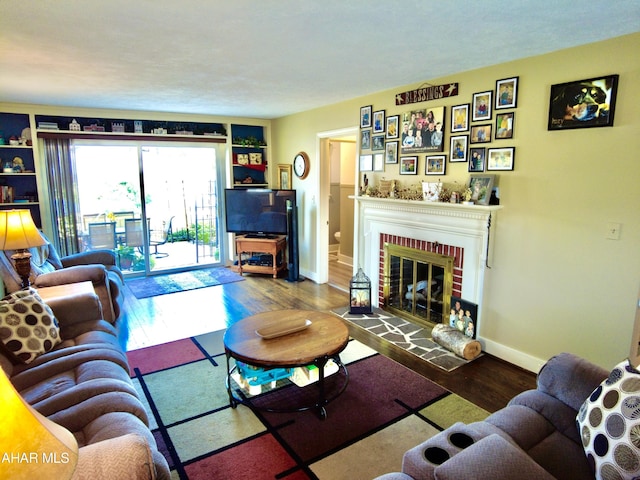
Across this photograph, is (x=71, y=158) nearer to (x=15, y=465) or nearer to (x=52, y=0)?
(x=52, y=0)

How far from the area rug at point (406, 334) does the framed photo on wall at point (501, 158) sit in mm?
1662

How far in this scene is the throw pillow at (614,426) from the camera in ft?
4.57

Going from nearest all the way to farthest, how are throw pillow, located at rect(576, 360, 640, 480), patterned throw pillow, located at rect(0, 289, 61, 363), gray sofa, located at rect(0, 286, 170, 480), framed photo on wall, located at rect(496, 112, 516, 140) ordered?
gray sofa, located at rect(0, 286, 170, 480) → throw pillow, located at rect(576, 360, 640, 480) → patterned throw pillow, located at rect(0, 289, 61, 363) → framed photo on wall, located at rect(496, 112, 516, 140)

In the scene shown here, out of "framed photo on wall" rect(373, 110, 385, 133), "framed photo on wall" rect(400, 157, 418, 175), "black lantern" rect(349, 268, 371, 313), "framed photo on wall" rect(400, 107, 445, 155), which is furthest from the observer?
"black lantern" rect(349, 268, 371, 313)

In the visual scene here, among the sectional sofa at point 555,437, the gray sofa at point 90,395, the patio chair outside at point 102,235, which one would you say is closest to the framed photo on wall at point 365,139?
the sectional sofa at point 555,437

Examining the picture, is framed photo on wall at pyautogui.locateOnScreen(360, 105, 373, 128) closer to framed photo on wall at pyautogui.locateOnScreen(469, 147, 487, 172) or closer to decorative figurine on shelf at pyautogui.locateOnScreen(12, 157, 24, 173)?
framed photo on wall at pyautogui.locateOnScreen(469, 147, 487, 172)

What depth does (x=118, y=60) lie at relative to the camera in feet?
9.53

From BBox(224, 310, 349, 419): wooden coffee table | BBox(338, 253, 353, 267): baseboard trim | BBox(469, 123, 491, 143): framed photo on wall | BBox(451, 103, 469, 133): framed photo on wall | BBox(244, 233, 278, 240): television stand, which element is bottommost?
BBox(338, 253, 353, 267): baseboard trim

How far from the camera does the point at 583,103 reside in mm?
2652

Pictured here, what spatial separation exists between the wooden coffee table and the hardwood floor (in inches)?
32.0

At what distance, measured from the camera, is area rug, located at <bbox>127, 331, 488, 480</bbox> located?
213 cm

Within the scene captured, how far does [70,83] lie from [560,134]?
427cm

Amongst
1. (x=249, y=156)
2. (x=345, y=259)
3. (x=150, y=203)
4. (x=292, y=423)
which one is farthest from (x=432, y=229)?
(x=150, y=203)

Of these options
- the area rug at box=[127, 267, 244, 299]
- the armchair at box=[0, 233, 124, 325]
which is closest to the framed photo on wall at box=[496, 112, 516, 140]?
the armchair at box=[0, 233, 124, 325]
